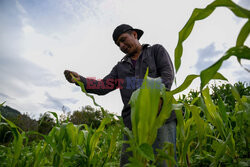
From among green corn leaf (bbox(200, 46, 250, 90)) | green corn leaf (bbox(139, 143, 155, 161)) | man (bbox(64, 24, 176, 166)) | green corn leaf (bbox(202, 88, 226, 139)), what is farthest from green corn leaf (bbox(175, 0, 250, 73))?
man (bbox(64, 24, 176, 166))

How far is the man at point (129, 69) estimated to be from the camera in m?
1.34

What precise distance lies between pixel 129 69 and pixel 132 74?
0.24ft

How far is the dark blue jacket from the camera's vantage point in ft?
4.31

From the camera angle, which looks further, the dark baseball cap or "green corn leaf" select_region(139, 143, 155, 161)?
the dark baseball cap

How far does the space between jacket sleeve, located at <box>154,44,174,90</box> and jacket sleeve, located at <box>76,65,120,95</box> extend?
523 mm

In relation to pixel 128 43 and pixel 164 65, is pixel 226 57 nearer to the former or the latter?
pixel 164 65

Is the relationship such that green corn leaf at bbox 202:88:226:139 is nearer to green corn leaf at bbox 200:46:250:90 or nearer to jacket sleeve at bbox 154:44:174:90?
jacket sleeve at bbox 154:44:174:90

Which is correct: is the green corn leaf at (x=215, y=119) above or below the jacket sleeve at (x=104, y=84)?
below

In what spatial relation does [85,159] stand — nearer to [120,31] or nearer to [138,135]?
[138,135]

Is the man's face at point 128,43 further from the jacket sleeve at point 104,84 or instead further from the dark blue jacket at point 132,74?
the jacket sleeve at point 104,84

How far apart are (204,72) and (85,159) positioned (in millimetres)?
945

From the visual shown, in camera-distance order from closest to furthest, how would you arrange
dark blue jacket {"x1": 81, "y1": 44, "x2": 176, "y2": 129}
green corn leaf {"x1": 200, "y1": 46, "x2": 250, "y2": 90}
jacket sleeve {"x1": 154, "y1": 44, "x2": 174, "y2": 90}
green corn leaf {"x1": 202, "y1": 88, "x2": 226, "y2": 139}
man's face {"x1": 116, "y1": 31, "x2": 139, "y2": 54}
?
green corn leaf {"x1": 200, "y1": 46, "x2": 250, "y2": 90}, green corn leaf {"x1": 202, "y1": 88, "x2": 226, "y2": 139}, jacket sleeve {"x1": 154, "y1": 44, "x2": 174, "y2": 90}, dark blue jacket {"x1": 81, "y1": 44, "x2": 176, "y2": 129}, man's face {"x1": 116, "y1": 31, "x2": 139, "y2": 54}

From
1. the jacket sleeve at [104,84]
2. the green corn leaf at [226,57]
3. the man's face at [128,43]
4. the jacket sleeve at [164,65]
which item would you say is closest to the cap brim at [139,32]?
the man's face at [128,43]

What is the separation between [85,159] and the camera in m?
1.08
